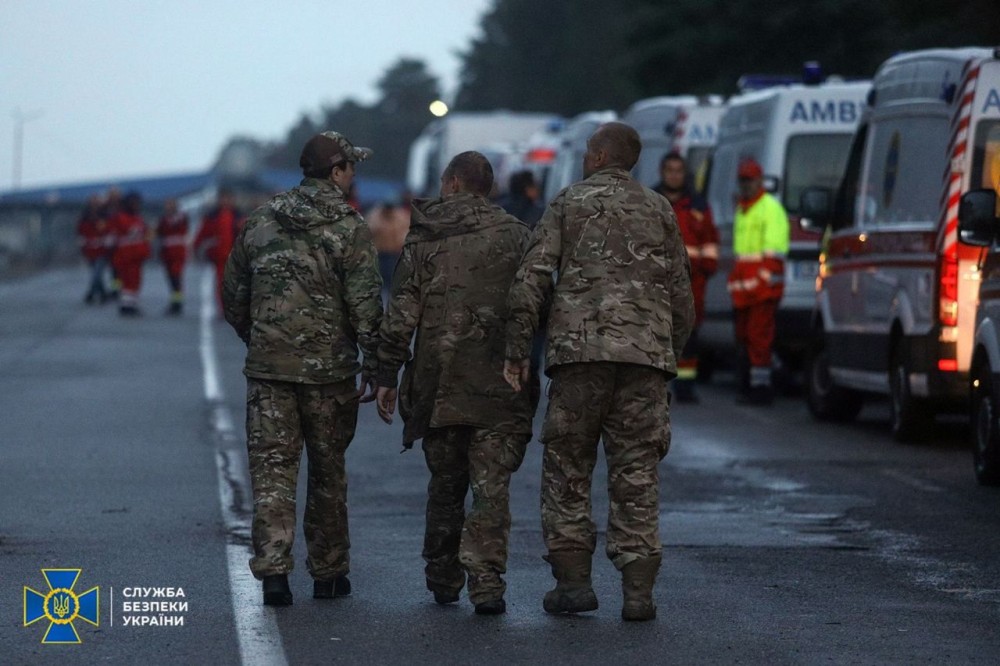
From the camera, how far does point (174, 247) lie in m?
32.4

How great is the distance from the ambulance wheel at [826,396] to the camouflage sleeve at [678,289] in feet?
27.6

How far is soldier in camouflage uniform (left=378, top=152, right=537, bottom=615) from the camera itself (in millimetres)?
7812

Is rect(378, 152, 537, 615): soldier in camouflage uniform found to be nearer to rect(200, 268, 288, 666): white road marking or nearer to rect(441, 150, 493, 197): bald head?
rect(441, 150, 493, 197): bald head

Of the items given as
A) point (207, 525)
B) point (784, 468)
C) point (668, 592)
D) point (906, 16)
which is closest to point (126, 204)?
point (906, 16)

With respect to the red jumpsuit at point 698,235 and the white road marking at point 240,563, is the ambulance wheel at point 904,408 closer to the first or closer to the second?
the red jumpsuit at point 698,235

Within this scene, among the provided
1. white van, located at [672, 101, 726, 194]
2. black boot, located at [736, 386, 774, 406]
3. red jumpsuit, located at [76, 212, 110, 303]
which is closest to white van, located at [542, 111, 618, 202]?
white van, located at [672, 101, 726, 194]

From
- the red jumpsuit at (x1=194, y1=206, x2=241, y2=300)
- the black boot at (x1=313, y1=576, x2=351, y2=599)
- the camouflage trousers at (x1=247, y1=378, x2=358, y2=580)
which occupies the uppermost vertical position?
the red jumpsuit at (x1=194, y1=206, x2=241, y2=300)

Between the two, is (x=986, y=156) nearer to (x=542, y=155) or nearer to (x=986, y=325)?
(x=986, y=325)

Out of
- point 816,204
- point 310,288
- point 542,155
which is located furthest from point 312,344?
point 542,155

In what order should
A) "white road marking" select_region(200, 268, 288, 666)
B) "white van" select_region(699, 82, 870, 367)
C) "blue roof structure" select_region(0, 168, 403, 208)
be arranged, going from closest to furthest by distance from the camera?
"white road marking" select_region(200, 268, 288, 666) → "white van" select_region(699, 82, 870, 367) → "blue roof structure" select_region(0, 168, 403, 208)

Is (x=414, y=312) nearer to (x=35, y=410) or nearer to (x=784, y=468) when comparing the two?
(x=784, y=468)

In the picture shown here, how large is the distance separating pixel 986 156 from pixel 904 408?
194 centimetres

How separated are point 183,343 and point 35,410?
8.76 meters

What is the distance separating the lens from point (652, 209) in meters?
7.80
